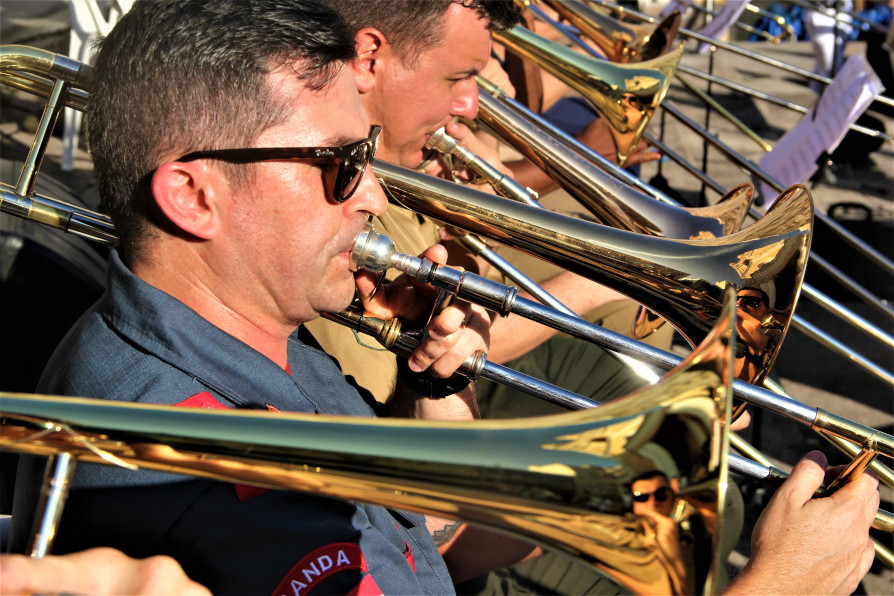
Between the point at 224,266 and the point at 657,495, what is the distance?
0.81 m

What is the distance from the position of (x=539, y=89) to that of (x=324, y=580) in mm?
3106

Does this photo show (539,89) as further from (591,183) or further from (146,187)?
(146,187)

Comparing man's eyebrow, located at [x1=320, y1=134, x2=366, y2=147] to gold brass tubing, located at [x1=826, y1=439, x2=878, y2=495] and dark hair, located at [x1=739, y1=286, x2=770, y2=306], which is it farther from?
gold brass tubing, located at [x1=826, y1=439, x2=878, y2=495]

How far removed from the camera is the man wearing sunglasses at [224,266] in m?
1.12

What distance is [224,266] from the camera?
1363 millimetres

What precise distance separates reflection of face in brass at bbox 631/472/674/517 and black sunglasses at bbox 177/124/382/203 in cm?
74

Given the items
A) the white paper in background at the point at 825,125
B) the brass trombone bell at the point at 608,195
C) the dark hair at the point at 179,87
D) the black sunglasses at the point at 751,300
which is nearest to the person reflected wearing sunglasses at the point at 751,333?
the black sunglasses at the point at 751,300

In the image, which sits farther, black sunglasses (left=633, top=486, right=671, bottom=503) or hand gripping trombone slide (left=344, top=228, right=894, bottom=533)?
hand gripping trombone slide (left=344, top=228, right=894, bottom=533)

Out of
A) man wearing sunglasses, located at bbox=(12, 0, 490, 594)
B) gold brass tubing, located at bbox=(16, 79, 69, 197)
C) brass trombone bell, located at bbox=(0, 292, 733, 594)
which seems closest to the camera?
brass trombone bell, located at bbox=(0, 292, 733, 594)

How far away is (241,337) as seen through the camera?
56.3 inches

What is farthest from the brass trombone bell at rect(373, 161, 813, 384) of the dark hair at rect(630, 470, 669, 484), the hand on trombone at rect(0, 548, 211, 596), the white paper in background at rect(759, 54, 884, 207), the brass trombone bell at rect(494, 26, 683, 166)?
the brass trombone bell at rect(494, 26, 683, 166)

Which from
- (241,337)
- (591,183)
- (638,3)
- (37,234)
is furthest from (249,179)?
(638,3)

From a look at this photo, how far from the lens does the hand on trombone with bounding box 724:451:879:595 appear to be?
4.23 ft

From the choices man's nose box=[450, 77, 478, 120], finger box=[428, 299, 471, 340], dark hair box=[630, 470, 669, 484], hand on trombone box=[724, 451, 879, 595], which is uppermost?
man's nose box=[450, 77, 478, 120]
